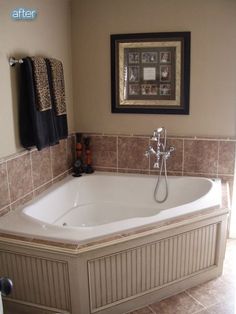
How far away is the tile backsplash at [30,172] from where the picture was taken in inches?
92.4

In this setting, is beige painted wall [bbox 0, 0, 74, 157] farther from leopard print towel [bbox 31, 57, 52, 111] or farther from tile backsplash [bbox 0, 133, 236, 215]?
tile backsplash [bbox 0, 133, 236, 215]

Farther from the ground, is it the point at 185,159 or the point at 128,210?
the point at 185,159

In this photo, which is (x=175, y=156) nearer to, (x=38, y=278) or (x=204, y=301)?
(x=204, y=301)

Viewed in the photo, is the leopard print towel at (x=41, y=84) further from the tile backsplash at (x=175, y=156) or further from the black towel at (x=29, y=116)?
the tile backsplash at (x=175, y=156)

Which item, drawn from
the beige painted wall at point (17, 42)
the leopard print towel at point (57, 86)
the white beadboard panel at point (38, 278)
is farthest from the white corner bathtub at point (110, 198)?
the leopard print towel at point (57, 86)

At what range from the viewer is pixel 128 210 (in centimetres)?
318

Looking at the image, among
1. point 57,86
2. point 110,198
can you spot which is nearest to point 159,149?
point 110,198

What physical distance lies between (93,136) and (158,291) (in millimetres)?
1667

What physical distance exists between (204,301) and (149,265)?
508 millimetres

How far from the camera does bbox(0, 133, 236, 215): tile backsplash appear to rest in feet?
8.54

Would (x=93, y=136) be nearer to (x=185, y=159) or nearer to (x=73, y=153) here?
(x=73, y=153)

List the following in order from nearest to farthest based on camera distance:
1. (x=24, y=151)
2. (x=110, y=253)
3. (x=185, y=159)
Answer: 1. (x=110, y=253)
2. (x=24, y=151)
3. (x=185, y=159)

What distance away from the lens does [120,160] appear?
3.35 meters

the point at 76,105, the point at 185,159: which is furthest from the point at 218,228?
the point at 76,105
